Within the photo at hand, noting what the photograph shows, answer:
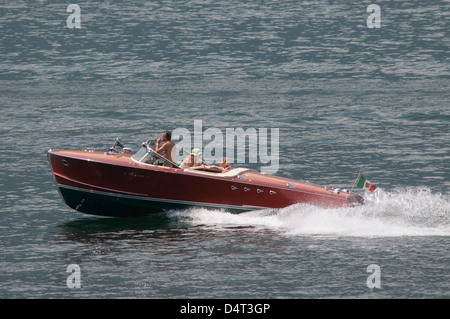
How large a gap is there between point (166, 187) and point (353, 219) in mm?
5724

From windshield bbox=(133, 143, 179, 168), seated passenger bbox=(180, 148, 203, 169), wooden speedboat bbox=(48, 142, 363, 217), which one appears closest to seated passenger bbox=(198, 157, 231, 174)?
wooden speedboat bbox=(48, 142, 363, 217)

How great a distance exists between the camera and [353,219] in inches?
949

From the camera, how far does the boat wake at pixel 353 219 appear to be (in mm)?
23672

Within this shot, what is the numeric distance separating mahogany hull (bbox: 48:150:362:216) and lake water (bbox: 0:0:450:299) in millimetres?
408

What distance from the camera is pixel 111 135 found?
3738 centimetres

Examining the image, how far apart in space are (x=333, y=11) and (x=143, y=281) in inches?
2170

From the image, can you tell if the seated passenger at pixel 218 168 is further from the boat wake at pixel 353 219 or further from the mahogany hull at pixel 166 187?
the boat wake at pixel 353 219

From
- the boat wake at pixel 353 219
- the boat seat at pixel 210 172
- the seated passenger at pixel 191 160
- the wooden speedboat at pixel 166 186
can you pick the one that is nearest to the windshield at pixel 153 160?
the wooden speedboat at pixel 166 186

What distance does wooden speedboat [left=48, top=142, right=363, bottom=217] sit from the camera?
24.4 metres

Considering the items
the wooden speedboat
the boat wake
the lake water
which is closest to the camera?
the lake water

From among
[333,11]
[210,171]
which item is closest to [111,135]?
[210,171]

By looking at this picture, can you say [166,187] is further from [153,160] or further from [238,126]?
[238,126]

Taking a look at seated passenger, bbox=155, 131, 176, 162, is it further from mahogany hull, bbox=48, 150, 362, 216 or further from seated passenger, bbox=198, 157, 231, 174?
seated passenger, bbox=198, 157, 231, 174

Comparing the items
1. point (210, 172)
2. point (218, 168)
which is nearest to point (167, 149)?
point (210, 172)
